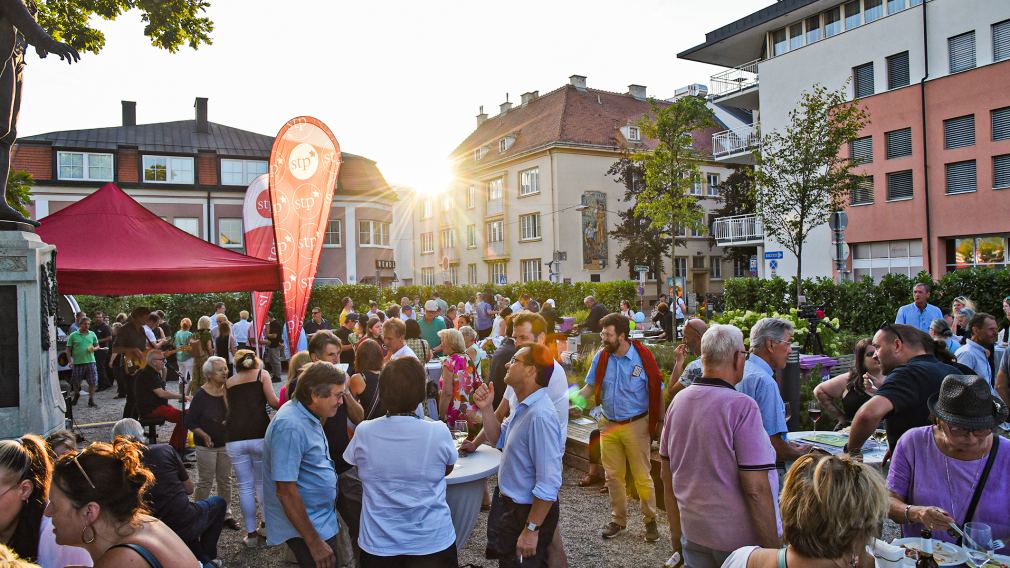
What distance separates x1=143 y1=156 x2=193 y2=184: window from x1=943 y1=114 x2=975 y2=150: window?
37.1m

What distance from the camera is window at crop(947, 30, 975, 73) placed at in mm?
23672

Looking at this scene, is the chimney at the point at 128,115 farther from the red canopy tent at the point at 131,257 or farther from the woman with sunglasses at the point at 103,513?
the woman with sunglasses at the point at 103,513

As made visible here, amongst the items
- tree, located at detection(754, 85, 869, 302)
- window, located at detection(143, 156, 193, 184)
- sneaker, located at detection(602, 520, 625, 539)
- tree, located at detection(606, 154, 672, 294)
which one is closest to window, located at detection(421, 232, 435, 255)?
tree, located at detection(606, 154, 672, 294)

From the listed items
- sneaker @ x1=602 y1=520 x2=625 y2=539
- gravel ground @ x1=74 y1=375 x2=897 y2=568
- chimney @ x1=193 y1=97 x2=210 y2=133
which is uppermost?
chimney @ x1=193 y1=97 x2=210 y2=133

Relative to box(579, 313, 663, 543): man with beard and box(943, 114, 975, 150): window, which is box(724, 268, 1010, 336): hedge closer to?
box(943, 114, 975, 150): window

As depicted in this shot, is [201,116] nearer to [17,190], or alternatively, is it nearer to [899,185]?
[17,190]

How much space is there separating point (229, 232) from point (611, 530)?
37759 millimetres

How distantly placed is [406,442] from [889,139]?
28.9m

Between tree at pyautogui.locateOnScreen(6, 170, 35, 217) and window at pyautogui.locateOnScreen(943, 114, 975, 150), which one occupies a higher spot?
window at pyautogui.locateOnScreen(943, 114, 975, 150)

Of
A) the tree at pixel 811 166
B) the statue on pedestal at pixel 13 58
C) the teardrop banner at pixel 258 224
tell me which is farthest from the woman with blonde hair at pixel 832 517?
the tree at pixel 811 166

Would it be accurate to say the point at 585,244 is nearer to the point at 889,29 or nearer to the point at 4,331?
the point at 889,29

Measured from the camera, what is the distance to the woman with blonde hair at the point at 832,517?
2.17 m

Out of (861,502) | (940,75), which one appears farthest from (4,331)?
(940,75)

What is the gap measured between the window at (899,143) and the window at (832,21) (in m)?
5.17
